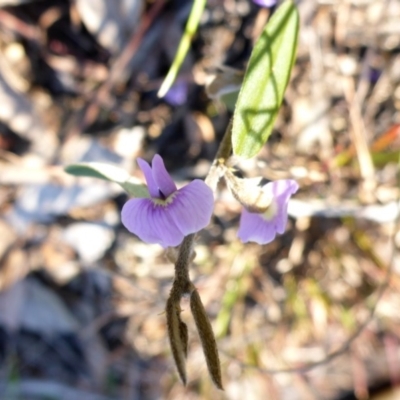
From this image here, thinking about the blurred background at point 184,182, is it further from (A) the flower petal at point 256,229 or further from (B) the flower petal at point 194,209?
(B) the flower petal at point 194,209

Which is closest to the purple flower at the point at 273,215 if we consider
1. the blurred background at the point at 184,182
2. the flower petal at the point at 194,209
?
the flower petal at the point at 194,209

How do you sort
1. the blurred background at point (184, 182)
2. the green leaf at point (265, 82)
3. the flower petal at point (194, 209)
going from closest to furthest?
the flower petal at point (194, 209)
the green leaf at point (265, 82)
the blurred background at point (184, 182)

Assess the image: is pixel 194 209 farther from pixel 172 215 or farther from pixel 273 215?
pixel 273 215

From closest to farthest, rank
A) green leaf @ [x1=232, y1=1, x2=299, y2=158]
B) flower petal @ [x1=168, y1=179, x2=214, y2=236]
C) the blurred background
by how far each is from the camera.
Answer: flower petal @ [x1=168, y1=179, x2=214, y2=236] → green leaf @ [x1=232, y1=1, x2=299, y2=158] → the blurred background

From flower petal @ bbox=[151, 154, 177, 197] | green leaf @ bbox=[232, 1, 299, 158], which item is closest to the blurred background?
green leaf @ bbox=[232, 1, 299, 158]

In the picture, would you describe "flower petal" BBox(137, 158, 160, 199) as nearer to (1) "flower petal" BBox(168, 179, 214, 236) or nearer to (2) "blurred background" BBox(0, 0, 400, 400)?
(1) "flower petal" BBox(168, 179, 214, 236)

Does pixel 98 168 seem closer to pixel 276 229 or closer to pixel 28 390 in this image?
pixel 276 229

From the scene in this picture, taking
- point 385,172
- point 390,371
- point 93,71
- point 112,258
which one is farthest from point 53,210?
point 390,371
